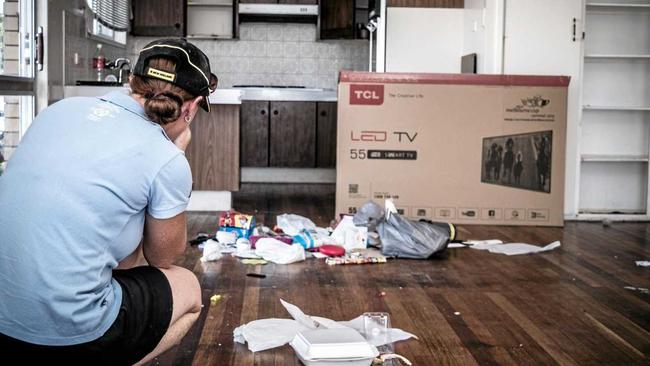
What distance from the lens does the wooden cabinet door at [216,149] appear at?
560 cm

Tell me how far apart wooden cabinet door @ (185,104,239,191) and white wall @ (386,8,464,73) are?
1.46 meters

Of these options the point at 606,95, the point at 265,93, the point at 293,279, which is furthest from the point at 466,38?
the point at 293,279

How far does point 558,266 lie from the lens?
3.98 meters

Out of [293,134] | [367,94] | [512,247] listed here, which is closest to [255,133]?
[293,134]

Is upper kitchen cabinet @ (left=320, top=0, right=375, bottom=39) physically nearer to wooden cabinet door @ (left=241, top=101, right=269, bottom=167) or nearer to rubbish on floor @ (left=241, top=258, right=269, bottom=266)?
wooden cabinet door @ (left=241, top=101, right=269, bottom=167)

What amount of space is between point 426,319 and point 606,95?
3.43 meters

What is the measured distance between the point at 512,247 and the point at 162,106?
118 inches

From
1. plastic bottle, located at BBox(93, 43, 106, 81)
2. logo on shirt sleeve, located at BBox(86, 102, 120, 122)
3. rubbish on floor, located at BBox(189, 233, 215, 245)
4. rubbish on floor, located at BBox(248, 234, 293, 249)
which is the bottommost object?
rubbish on floor, located at BBox(189, 233, 215, 245)

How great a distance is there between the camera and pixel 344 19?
7625 millimetres

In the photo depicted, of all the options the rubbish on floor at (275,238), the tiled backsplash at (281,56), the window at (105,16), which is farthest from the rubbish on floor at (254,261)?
the tiled backsplash at (281,56)

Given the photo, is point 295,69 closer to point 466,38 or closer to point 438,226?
point 466,38

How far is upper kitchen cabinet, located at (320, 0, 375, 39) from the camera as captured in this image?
7.48m

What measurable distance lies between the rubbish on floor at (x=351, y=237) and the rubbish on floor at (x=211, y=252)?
2.14 feet

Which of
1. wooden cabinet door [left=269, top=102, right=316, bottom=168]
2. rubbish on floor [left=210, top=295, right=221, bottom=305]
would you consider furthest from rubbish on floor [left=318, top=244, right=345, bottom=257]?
wooden cabinet door [left=269, top=102, right=316, bottom=168]
